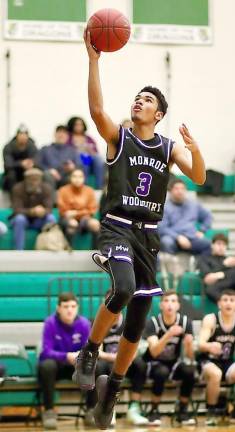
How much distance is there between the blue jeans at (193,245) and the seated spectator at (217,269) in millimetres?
212

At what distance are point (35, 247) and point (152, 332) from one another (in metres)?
2.28

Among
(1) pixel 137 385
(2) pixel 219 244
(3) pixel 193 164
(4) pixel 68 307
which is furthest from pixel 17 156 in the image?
(3) pixel 193 164

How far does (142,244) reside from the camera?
6.75 meters

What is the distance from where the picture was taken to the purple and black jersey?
21.9 feet

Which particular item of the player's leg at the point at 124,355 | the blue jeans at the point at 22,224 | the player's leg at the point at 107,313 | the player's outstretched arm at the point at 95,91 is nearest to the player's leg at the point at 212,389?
the blue jeans at the point at 22,224

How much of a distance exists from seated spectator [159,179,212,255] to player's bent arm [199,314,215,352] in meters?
1.42

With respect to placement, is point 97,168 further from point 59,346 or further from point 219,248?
point 59,346

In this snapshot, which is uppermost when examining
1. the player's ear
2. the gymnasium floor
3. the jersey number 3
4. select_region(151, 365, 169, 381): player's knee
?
the player's ear

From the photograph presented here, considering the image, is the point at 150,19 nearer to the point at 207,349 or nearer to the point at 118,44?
the point at 207,349

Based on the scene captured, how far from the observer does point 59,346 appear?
1085cm

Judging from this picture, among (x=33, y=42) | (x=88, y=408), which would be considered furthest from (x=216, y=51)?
(x=88, y=408)

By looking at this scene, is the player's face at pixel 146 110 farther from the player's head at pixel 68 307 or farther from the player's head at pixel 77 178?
the player's head at pixel 77 178

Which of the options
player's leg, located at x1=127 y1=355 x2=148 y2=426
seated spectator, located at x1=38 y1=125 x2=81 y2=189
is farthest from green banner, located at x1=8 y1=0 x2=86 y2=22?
player's leg, located at x1=127 y1=355 x2=148 y2=426

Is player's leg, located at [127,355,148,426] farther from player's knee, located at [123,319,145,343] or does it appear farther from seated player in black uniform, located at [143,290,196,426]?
player's knee, located at [123,319,145,343]
